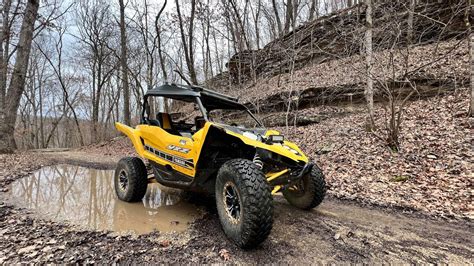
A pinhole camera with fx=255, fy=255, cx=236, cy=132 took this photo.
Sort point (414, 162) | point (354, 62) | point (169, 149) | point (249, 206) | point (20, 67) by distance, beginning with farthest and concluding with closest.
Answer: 1. point (354, 62)
2. point (20, 67)
3. point (414, 162)
4. point (169, 149)
5. point (249, 206)

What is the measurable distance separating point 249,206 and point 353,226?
173 centimetres

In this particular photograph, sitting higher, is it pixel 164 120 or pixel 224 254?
pixel 164 120

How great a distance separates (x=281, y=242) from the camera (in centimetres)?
294

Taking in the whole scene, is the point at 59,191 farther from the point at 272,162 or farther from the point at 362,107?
the point at 362,107

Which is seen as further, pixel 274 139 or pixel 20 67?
pixel 20 67

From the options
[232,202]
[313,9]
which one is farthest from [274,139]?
[313,9]

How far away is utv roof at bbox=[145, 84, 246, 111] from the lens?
4043 mm

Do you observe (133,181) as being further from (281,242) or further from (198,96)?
(281,242)

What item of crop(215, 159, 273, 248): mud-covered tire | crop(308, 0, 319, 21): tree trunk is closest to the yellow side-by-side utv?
crop(215, 159, 273, 248): mud-covered tire

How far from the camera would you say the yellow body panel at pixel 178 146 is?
126 inches

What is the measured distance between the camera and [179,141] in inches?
150

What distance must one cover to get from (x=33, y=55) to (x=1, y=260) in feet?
107

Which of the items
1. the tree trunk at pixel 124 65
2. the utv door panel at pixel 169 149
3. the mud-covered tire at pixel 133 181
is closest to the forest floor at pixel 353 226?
the utv door panel at pixel 169 149

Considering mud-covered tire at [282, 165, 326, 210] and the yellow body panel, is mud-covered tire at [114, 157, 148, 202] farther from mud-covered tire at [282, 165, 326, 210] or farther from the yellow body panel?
mud-covered tire at [282, 165, 326, 210]
